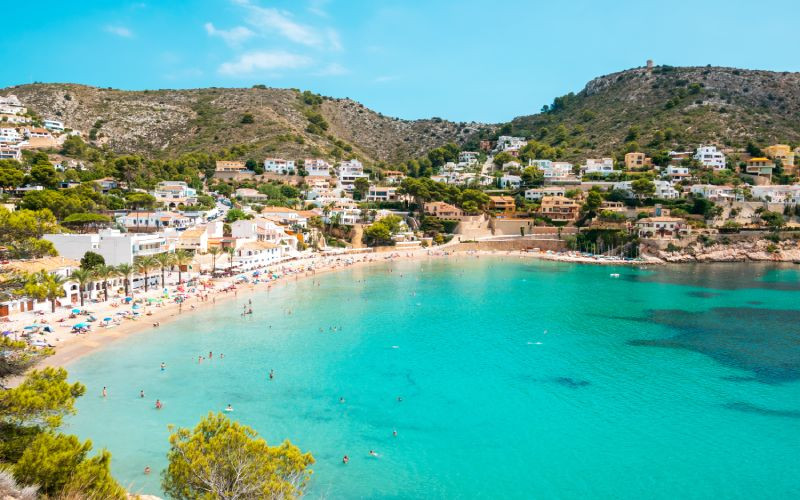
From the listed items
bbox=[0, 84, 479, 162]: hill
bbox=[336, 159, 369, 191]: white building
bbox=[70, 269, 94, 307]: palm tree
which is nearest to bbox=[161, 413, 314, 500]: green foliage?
bbox=[70, 269, 94, 307]: palm tree

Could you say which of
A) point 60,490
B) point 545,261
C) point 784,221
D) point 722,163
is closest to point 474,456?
point 60,490

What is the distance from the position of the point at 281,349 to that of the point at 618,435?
1680cm

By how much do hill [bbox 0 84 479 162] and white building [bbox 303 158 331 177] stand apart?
610 centimetres

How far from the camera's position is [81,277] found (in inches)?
1270

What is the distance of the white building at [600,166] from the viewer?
88375 mm

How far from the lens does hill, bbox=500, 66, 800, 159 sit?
321ft

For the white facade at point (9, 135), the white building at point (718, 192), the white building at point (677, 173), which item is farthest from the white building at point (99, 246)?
the white building at point (677, 173)

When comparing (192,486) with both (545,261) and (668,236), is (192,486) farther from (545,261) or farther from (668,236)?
(668,236)

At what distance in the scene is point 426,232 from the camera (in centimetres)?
7575

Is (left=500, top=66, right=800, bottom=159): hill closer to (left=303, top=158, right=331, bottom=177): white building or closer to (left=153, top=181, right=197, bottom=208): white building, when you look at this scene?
(left=303, top=158, right=331, bottom=177): white building

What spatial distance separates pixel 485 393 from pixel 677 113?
10430 centimetres

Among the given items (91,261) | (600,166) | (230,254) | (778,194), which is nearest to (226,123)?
(230,254)

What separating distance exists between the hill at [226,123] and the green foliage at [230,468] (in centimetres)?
9221

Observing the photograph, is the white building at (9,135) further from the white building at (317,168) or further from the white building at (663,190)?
the white building at (663,190)
